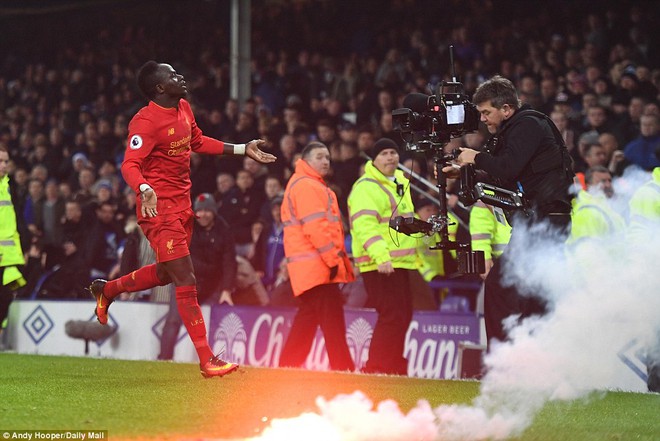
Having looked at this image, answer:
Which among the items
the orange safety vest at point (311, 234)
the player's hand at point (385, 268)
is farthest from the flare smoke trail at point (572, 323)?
the orange safety vest at point (311, 234)

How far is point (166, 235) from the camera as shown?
8719mm

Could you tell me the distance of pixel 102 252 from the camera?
1677 cm

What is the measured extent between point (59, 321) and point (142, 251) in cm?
173

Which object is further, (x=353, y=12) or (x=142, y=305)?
(x=353, y=12)

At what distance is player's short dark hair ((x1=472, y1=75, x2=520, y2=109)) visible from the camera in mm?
8789

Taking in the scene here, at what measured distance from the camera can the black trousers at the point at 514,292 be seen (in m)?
8.45

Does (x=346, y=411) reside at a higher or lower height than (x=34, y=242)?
lower

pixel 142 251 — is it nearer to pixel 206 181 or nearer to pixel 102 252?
pixel 102 252

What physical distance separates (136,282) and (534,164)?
336 cm

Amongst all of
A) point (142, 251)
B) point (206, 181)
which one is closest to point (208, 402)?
point (142, 251)

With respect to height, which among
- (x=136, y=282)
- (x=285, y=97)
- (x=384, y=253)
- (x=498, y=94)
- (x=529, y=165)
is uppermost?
(x=285, y=97)

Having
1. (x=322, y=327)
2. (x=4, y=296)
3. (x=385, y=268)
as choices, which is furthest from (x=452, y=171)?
(x=4, y=296)

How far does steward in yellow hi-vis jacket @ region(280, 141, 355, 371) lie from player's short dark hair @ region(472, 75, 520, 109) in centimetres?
272

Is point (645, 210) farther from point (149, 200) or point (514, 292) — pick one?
point (149, 200)
